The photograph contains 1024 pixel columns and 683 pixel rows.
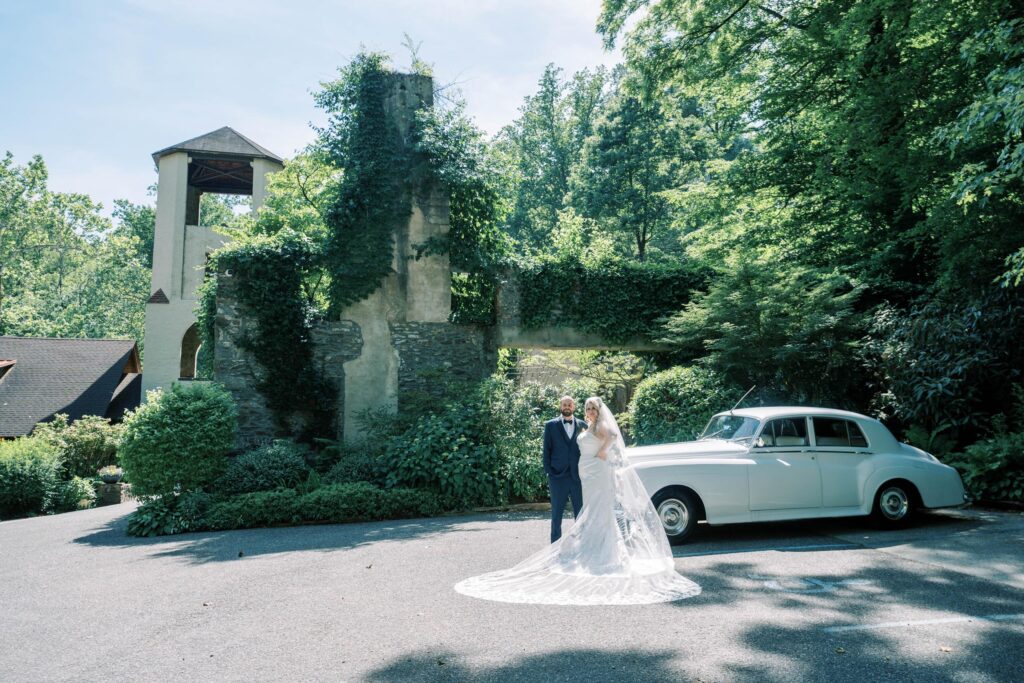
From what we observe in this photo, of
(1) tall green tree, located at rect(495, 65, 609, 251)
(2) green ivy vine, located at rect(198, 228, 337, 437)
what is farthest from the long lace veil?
(1) tall green tree, located at rect(495, 65, 609, 251)

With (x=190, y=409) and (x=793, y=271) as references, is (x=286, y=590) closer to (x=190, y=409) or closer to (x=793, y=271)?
(x=190, y=409)

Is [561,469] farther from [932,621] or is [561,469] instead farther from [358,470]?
[358,470]

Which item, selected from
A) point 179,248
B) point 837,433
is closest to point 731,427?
point 837,433

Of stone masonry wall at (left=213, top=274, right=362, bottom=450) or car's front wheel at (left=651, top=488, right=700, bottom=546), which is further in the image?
stone masonry wall at (left=213, top=274, right=362, bottom=450)

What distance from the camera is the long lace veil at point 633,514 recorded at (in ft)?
21.6

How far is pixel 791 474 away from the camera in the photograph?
8.06 m

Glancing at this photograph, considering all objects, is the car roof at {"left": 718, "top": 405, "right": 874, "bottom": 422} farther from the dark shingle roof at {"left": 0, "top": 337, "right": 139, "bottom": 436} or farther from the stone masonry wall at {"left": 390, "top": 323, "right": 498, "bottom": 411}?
the dark shingle roof at {"left": 0, "top": 337, "right": 139, "bottom": 436}

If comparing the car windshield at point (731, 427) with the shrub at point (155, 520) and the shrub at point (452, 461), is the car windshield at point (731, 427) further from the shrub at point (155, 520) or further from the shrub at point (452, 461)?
the shrub at point (155, 520)

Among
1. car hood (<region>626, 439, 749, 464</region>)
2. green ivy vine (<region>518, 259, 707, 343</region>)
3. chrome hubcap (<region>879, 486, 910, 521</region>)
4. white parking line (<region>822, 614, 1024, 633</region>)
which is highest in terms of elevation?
green ivy vine (<region>518, 259, 707, 343</region>)

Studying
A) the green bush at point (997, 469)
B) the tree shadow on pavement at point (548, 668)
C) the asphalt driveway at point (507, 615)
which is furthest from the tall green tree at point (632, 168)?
the tree shadow on pavement at point (548, 668)

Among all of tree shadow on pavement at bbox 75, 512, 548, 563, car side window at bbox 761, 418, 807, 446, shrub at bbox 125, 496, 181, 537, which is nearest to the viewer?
car side window at bbox 761, 418, 807, 446

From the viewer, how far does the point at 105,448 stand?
64.6 feet

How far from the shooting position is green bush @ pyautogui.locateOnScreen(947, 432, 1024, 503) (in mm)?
9758

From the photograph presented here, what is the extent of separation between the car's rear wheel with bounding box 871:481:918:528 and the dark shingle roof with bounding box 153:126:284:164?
80.8 feet
